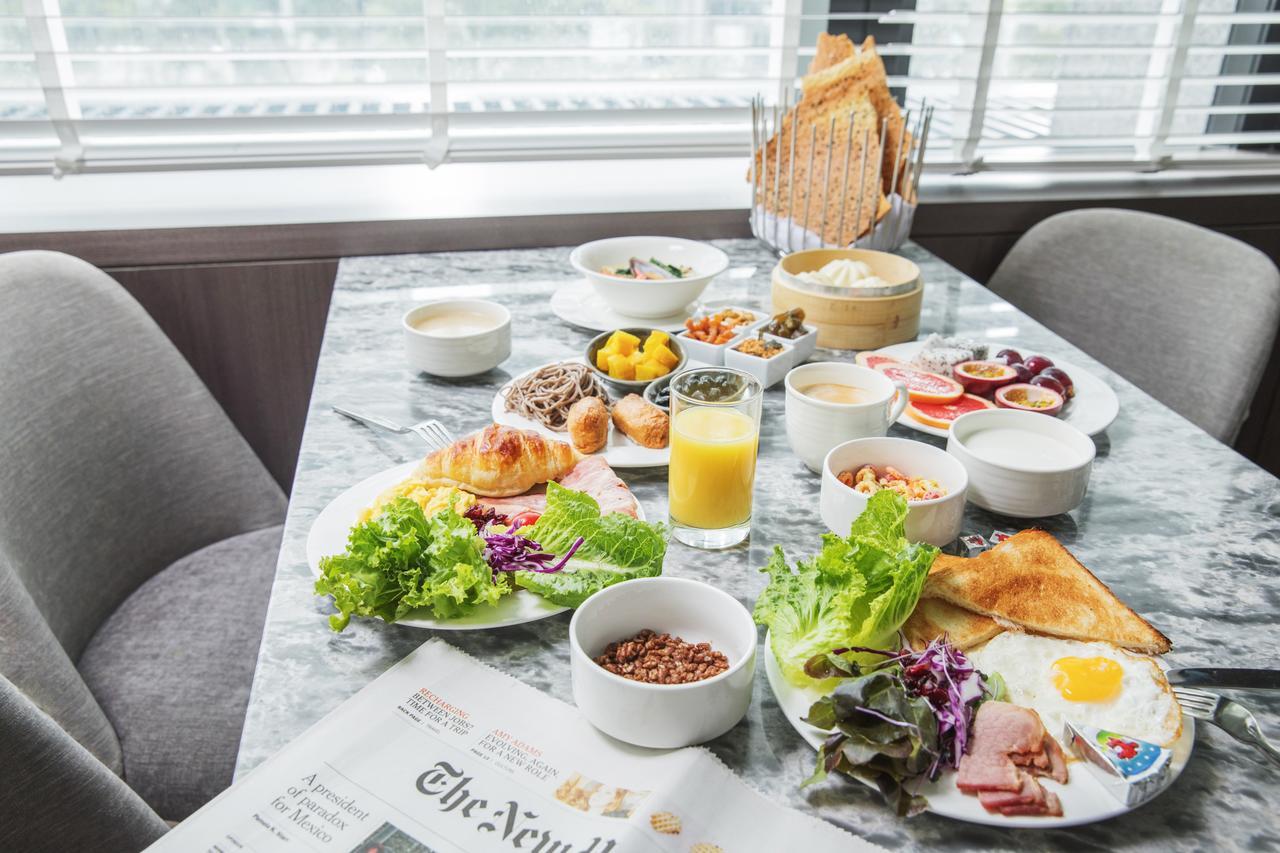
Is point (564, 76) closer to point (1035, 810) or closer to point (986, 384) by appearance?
point (986, 384)

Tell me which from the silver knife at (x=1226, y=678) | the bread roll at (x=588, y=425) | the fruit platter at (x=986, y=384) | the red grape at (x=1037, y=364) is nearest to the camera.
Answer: the silver knife at (x=1226, y=678)

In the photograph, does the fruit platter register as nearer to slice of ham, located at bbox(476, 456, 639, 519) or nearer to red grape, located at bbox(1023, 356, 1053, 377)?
red grape, located at bbox(1023, 356, 1053, 377)

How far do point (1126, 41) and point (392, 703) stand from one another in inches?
104

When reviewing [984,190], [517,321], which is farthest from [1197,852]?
[984,190]

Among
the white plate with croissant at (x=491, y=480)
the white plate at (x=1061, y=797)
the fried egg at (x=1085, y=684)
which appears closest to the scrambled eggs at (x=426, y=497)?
the white plate with croissant at (x=491, y=480)

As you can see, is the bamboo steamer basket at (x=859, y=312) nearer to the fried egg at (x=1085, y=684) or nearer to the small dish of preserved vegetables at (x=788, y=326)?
the small dish of preserved vegetables at (x=788, y=326)

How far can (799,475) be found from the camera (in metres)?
1.28

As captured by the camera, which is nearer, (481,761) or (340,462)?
(481,761)

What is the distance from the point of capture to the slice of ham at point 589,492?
1119 millimetres

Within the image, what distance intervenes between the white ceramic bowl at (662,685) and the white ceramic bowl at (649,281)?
882 mm

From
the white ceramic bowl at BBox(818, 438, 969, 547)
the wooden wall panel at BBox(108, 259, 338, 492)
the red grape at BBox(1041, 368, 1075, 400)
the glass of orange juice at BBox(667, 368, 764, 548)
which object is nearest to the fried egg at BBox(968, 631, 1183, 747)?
the white ceramic bowl at BBox(818, 438, 969, 547)

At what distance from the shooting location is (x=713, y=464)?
3.51 feet

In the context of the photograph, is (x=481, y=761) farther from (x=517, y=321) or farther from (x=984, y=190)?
(x=984, y=190)

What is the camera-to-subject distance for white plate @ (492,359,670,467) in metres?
1.25
